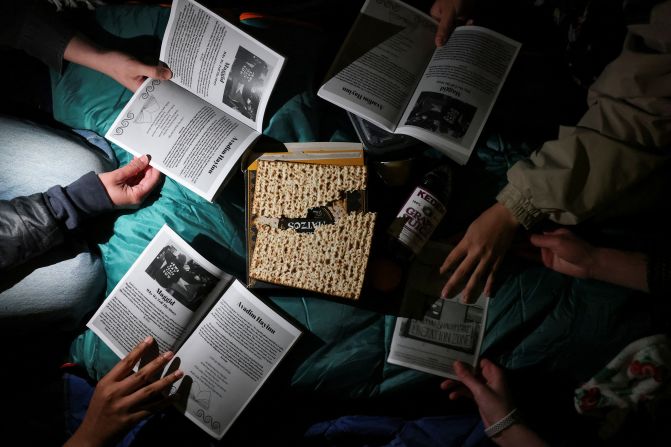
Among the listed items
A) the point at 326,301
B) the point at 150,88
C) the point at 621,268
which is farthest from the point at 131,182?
the point at 621,268

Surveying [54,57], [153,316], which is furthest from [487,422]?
[54,57]

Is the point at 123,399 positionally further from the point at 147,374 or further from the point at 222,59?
the point at 222,59

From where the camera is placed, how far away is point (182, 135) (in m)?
1.30

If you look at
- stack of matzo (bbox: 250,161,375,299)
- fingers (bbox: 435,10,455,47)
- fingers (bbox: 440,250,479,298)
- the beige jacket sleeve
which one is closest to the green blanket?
stack of matzo (bbox: 250,161,375,299)

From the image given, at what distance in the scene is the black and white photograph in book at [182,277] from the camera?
129 centimetres

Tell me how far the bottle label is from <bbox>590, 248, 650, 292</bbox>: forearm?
0.46 meters

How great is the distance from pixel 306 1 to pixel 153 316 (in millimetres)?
1231

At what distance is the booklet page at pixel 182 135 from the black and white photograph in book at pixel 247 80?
7cm

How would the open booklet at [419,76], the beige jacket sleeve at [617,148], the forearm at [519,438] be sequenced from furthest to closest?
the open booklet at [419,76], the forearm at [519,438], the beige jacket sleeve at [617,148]

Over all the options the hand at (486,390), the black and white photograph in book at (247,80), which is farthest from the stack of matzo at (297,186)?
the hand at (486,390)

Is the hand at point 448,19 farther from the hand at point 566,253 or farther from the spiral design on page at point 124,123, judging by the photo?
the spiral design on page at point 124,123

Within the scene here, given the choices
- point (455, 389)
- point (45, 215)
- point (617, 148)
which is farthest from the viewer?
point (455, 389)

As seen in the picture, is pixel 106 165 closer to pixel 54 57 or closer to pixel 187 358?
pixel 54 57

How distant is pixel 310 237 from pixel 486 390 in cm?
67
